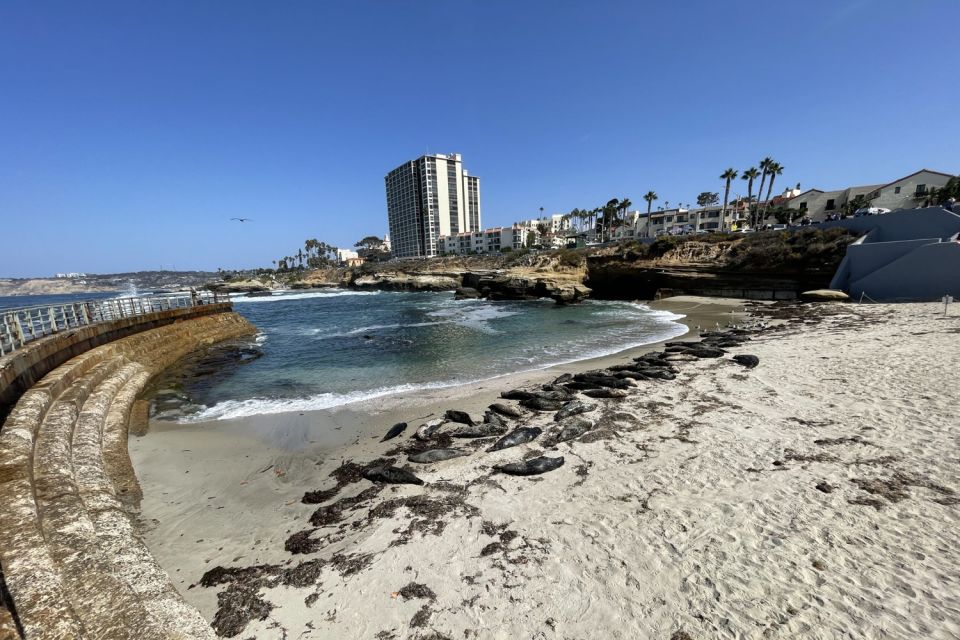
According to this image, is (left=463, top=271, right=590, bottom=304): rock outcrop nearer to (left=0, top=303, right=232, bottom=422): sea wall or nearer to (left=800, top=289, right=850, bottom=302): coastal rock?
(left=800, top=289, right=850, bottom=302): coastal rock

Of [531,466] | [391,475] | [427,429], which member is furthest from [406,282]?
[531,466]

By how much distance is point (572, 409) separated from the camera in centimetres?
985

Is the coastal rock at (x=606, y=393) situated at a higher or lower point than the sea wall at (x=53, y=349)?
lower

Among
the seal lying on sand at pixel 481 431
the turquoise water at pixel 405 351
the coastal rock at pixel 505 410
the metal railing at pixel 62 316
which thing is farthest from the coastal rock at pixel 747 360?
the metal railing at pixel 62 316

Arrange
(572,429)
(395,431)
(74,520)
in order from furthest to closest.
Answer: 1. (395,431)
2. (572,429)
3. (74,520)

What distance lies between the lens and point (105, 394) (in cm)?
1127

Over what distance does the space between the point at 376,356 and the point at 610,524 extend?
54.1 feet

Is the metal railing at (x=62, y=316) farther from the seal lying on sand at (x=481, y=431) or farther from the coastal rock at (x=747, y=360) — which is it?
the coastal rock at (x=747, y=360)

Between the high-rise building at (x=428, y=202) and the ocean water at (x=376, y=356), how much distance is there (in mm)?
112173

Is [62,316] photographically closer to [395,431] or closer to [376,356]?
[376,356]

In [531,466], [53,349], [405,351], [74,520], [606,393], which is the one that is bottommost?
[405,351]

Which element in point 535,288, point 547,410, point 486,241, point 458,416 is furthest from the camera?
point 486,241

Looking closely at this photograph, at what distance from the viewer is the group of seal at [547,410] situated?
7266mm

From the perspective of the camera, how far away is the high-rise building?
13925cm
